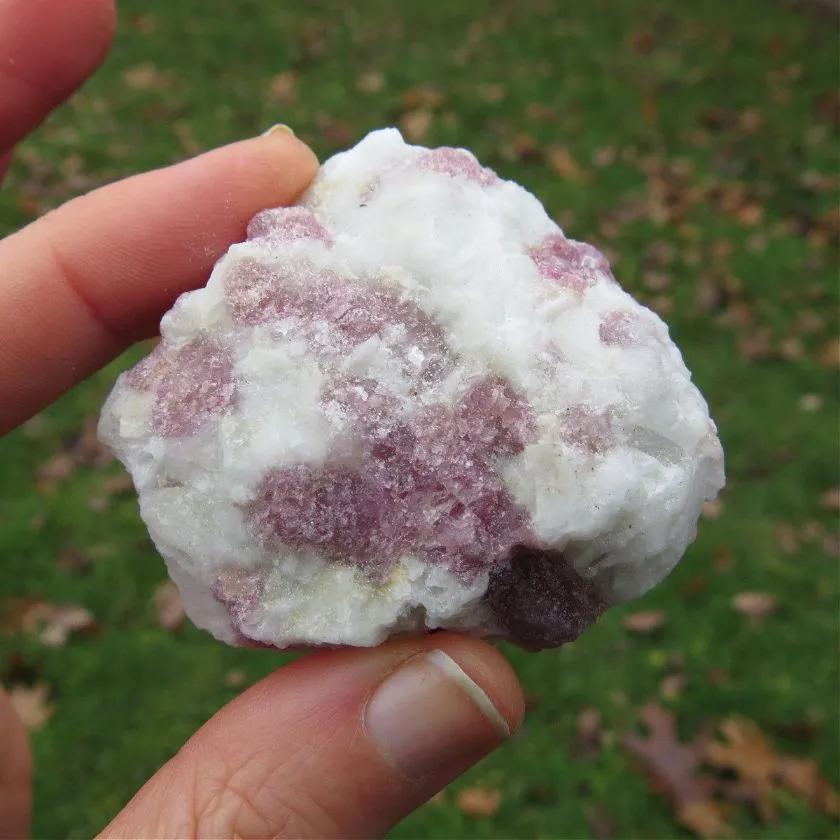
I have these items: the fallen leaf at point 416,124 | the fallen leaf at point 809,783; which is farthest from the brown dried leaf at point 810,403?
the fallen leaf at point 416,124

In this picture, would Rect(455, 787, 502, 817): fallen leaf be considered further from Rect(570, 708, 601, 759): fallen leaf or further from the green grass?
Rect(570, 708, 601, 759): fallen leaf

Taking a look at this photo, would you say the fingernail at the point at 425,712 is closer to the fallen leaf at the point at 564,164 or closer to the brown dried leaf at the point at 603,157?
the fallen leaf at the point at 564,164

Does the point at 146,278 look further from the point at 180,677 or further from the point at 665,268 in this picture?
the point at 665,268

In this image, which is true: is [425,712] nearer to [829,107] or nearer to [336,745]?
[336,745]

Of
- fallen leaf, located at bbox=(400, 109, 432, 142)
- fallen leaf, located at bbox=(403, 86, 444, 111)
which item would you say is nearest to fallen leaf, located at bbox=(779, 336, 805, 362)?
fallen leaf, located at bbox=(400, 109, 432, 142)

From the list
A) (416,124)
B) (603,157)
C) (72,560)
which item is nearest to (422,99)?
(416,124)

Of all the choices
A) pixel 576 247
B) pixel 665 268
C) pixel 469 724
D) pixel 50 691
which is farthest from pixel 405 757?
pixel 665 268
